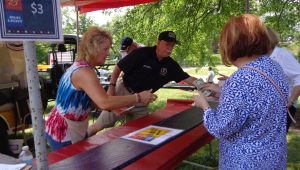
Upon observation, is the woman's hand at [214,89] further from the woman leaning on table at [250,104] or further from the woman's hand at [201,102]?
the woman leaning on table at [250,104]

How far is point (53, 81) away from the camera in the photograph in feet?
21.3

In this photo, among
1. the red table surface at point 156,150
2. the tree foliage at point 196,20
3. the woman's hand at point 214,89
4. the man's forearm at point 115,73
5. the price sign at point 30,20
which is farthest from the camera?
the tree foliage at point 196,20

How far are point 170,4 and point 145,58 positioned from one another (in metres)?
5.15

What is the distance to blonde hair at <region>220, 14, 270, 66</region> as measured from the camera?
1.46 metres

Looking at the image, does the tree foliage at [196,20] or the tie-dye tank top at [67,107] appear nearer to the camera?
the tie-dye tank top at [67,107]

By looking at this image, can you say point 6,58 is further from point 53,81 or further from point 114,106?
point 114,106

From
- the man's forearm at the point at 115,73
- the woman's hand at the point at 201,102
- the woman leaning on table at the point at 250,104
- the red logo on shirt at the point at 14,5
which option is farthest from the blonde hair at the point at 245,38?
the man's forearm at the point at 115,73

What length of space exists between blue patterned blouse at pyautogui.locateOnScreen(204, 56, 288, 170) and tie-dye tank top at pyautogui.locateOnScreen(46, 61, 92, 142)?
1.00 metres

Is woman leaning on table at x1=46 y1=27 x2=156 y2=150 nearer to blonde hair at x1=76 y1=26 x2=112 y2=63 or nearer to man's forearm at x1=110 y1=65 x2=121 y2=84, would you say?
blonde hair at x1=76 y1=26 x2=112 y2=63

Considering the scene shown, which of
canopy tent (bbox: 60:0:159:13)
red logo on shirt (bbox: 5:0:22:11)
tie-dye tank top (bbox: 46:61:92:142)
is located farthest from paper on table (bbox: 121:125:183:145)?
canopy tent (bbox: 60:0:159:13)

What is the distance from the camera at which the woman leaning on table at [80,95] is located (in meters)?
2.09

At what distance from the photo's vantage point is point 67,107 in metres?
2.20

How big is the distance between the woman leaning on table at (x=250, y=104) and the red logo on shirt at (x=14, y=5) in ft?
3.00

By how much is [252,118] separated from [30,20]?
3.34 ft
